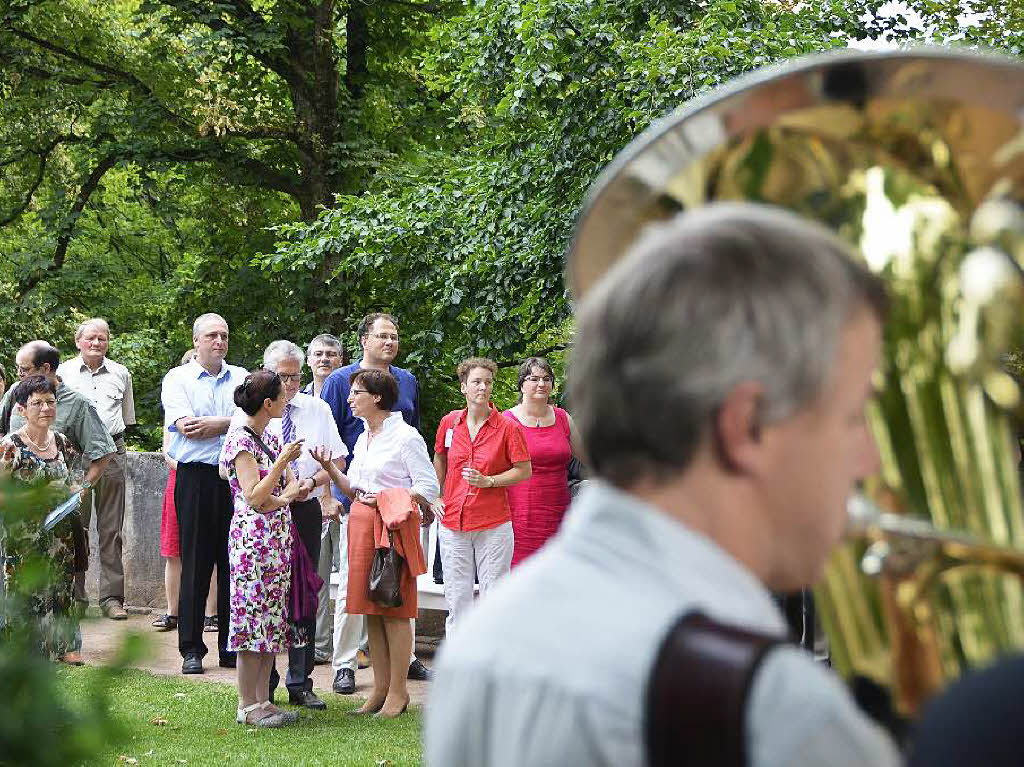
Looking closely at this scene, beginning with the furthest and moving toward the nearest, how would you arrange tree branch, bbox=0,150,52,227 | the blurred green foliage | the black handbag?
tree branch, bbox=0,150,52,227, the black handbag, the blurred green foliage

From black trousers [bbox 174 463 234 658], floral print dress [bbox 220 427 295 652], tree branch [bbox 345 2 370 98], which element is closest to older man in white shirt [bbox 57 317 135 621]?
black trousers [bbox 174 463 234 658]

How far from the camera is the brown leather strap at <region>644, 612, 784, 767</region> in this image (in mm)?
915

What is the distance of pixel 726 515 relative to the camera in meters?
1.10

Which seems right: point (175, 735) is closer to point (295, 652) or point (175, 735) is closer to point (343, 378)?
point (295, 652)

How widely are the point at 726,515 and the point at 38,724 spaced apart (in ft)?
2.20

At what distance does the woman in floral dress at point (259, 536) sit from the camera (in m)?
6.32

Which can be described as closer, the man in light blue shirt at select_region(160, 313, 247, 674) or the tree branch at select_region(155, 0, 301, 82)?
the man in light blue shirt at select_region(160, 313, 247, 674)

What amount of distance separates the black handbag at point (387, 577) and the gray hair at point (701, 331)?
18.2 ft

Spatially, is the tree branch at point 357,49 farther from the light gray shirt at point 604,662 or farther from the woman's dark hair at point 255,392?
the light gray shirt at point 604,662

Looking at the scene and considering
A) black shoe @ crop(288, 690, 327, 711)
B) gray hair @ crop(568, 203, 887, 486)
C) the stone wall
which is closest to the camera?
gray hair @ crop(568, 203, 887, 486)

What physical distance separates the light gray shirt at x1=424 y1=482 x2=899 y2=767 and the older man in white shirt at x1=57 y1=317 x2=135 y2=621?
883 centimetres

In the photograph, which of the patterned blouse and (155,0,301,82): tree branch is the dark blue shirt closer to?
the patterned blouse

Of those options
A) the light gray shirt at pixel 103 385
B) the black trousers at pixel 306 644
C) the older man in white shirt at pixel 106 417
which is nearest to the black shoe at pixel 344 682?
the black trousers at pixel 306 644

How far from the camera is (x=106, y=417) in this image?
9.58 meters
